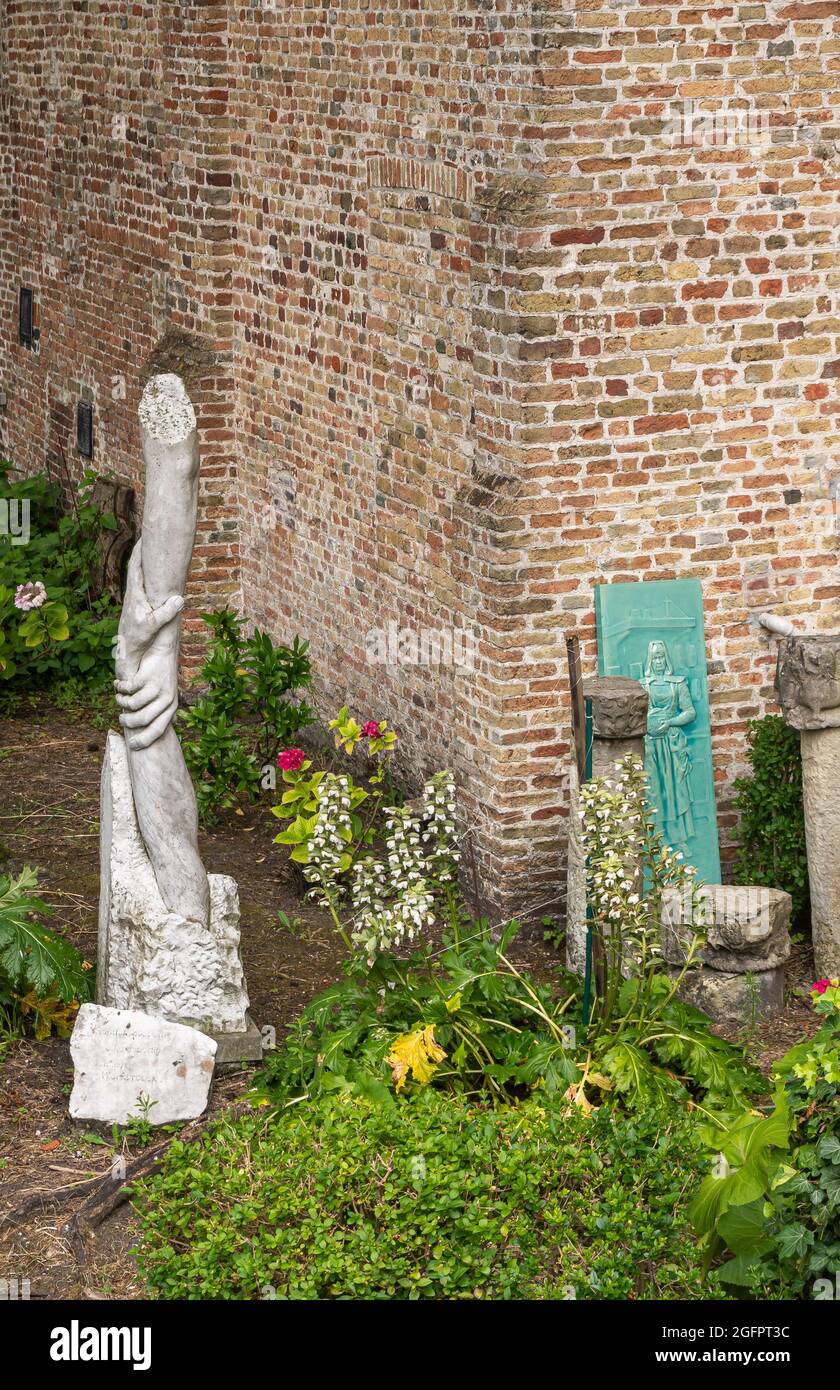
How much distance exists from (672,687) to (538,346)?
155 centimetres

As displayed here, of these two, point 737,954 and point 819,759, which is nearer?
point 737,954

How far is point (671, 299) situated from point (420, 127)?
4.96ft

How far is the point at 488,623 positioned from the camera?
26.2ft

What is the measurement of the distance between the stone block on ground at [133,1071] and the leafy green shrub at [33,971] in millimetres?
428

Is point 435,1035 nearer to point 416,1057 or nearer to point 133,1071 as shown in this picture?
point 416,1057

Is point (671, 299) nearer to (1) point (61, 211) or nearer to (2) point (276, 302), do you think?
(2) point (276, 302)

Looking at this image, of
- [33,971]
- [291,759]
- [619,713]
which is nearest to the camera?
[33,971]

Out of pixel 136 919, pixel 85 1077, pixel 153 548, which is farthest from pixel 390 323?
pixel 85 1077

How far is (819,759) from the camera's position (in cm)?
747

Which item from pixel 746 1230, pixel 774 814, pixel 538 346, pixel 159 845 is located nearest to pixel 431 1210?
pixel 746 1230

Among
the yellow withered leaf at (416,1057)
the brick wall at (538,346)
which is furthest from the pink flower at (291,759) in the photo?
the yellow withered leaf at (416,1057)

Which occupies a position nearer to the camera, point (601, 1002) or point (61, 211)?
point (601, 1002)

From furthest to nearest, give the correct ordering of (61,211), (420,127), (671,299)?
(61,211) < (420,127) < (671,299)

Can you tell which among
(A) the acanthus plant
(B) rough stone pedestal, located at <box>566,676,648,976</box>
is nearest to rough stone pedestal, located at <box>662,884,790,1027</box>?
(B) rough stone pedestal, located at <box>566,676,648,976</box>
